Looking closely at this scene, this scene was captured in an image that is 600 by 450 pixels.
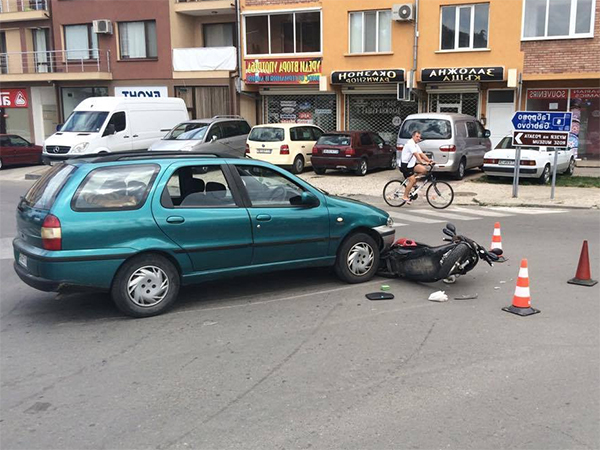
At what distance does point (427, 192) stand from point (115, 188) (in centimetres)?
936

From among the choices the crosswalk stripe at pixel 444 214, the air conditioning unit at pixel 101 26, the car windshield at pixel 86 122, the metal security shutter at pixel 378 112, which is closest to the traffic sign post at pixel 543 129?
the crosswalk stripe at pixel 444 214

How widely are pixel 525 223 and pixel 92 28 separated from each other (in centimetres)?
2389

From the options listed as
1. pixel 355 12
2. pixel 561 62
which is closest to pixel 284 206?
pixel 561 62

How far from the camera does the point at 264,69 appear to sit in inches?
990

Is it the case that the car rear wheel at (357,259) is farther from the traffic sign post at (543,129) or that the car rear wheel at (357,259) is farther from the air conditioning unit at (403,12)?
the air conditioning unit at (403,12)

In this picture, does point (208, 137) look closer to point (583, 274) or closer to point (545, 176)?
point (545, 176)

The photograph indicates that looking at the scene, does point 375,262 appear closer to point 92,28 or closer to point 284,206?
point 284,206

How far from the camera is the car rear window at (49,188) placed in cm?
574

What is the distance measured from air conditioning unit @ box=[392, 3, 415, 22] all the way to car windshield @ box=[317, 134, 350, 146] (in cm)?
632

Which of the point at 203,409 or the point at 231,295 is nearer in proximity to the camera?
the point at 203,409

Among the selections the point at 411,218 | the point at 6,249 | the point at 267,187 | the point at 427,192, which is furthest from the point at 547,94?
the point at 6,249

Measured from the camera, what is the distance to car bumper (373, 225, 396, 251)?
7.24m

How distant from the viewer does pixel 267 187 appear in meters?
6.70

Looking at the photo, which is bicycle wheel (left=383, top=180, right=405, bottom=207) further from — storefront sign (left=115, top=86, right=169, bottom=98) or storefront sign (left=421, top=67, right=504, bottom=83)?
storefront sign (left=115, top=86, right=169, bottom=98)
